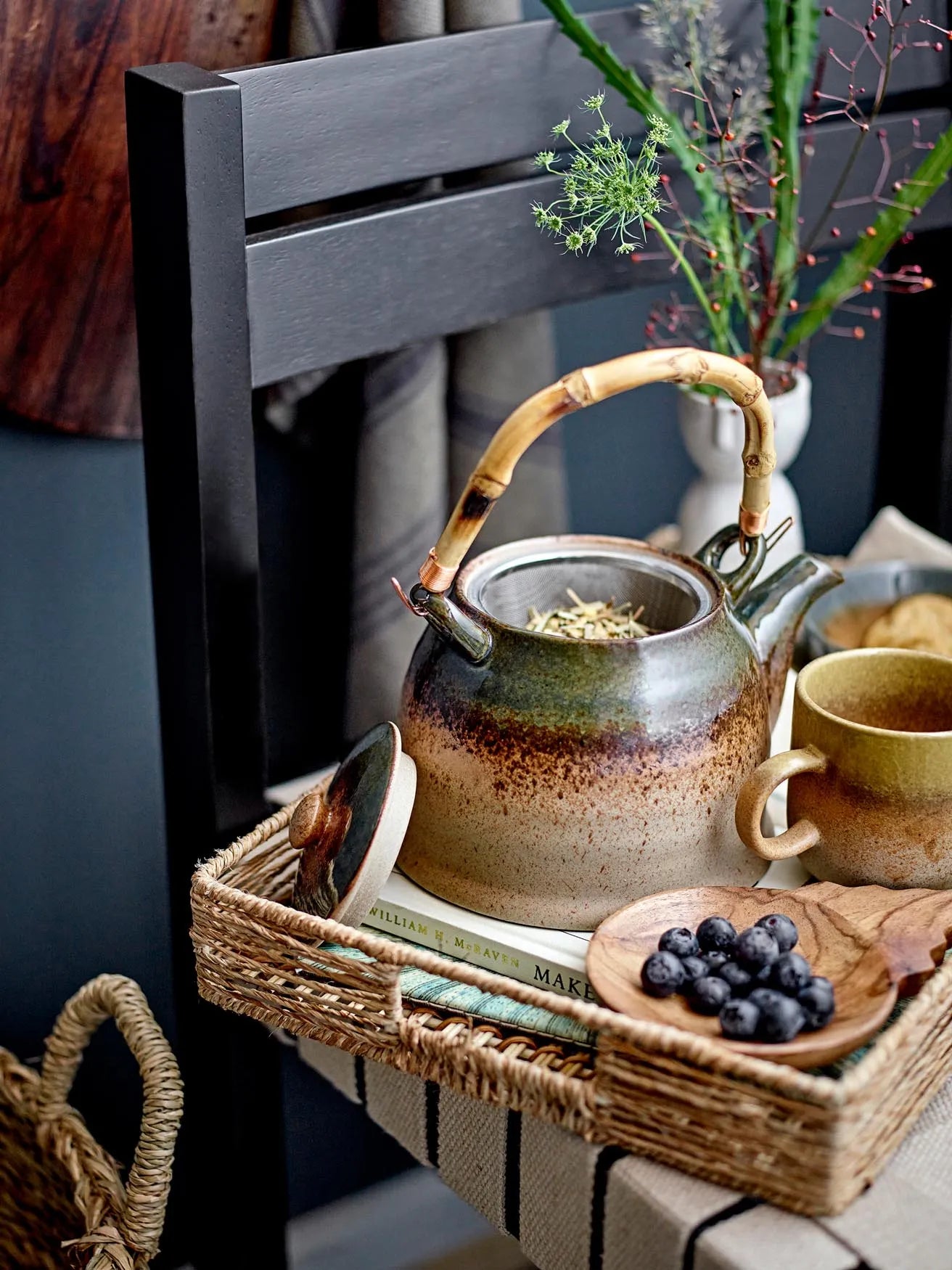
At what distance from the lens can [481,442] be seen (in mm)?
1037

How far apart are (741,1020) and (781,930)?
7cm

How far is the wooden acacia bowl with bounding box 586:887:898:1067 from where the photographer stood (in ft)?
2.10

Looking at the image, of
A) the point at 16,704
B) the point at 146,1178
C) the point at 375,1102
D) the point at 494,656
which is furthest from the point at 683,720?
the point at 16,704

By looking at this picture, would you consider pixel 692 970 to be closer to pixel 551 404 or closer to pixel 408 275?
pixel 551 404

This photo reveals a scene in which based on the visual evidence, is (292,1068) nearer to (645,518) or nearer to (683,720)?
(645,518)

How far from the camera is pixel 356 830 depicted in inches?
28.6

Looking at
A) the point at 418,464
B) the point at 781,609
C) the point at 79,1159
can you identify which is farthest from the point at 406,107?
the point at 79,1159

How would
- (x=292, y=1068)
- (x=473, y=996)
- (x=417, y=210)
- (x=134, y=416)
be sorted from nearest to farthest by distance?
(x=473, y=996) < (x=417, y=210) < (x=134, y=416) < (x=292, y=1068)

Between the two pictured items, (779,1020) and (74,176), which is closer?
(779,1020)

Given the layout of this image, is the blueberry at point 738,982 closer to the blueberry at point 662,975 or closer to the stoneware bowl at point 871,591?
the blueberry at point 662,975

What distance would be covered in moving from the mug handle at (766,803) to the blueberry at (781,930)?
0.17ft

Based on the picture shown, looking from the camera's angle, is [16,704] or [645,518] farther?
[645,518]

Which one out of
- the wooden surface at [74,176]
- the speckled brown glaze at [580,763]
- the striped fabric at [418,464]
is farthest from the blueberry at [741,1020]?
the wooden surface at [74,176]

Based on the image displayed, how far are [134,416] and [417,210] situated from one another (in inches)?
10.8
